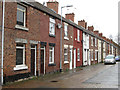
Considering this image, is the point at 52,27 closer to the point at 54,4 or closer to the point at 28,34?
the point at 54,4

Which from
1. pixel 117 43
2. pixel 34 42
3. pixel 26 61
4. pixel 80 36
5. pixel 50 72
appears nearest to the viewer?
pixel 26 61

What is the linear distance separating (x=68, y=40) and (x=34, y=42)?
8910mm

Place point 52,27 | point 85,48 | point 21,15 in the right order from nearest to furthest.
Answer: point 21,15 < point 52,27 < point 85,48

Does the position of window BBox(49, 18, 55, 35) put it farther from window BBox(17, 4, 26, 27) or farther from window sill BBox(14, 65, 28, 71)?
window sill BBox(14, 65, 28, 71)

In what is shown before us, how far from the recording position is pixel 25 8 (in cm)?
1413

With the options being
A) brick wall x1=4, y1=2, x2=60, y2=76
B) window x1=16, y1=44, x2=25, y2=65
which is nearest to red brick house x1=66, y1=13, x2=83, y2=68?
brick wall x1=4, y1=2, x2=60, y2=76

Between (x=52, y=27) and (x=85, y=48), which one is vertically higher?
(x=52, y=27)

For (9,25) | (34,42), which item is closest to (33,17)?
(34,42)

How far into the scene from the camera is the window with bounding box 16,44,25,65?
13.0 meters

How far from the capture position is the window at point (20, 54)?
13025 mm

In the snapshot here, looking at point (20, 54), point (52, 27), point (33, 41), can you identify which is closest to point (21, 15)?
point (33, 41)

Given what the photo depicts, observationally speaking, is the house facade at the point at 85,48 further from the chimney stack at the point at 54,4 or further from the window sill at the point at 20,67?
the window sill at the point at 20,67

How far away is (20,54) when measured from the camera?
44.0 ft

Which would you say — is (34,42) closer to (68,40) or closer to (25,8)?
(25,8)
